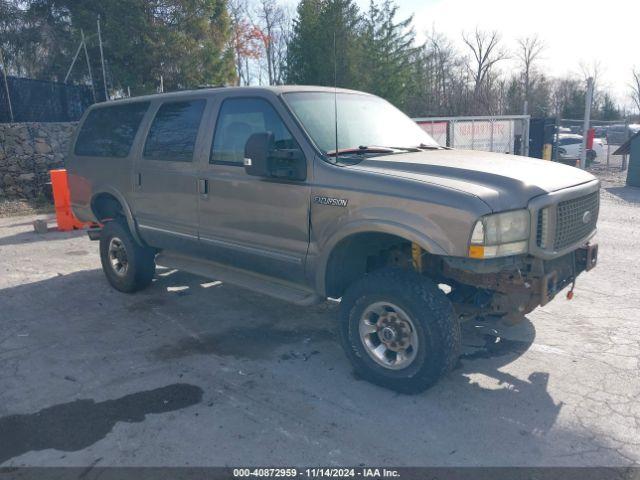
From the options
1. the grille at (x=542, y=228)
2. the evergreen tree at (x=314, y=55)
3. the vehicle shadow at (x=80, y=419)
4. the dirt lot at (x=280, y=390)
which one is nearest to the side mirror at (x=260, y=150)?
the dirt lot at (x=280, y=390)

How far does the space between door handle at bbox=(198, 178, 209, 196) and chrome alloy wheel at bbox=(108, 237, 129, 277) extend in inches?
67.3

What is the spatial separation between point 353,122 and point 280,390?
7.59 feet

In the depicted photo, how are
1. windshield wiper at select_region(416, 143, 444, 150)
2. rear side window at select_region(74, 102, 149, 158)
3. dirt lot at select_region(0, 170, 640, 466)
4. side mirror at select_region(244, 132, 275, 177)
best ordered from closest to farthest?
dirt lot at select_region(0, 170, 640, 466) → side mirror at select_region(244, 132, 275, 177) → windshield wiper at select_region(416, 143, 444, 150) → rear side window at select_region(74, 102, 149, 158)

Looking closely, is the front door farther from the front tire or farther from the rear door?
the front tire

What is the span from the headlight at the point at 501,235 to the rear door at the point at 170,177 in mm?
2754

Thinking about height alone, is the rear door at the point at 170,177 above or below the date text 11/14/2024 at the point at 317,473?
above

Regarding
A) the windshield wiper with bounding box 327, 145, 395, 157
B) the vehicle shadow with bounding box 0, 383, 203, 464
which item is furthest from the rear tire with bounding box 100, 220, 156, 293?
the windshield wiper with bounding box 327, 145, 395, 157

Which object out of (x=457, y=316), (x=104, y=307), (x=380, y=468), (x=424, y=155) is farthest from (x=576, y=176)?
(x=104, y=307)

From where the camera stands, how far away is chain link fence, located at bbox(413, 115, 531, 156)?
1327cm

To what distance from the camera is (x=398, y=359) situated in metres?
3.78

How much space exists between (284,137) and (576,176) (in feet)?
7.52

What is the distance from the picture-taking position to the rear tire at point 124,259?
19.4 feet

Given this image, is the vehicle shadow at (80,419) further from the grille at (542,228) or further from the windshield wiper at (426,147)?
the windshield wiper at (426,147)

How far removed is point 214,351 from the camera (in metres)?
4.57
